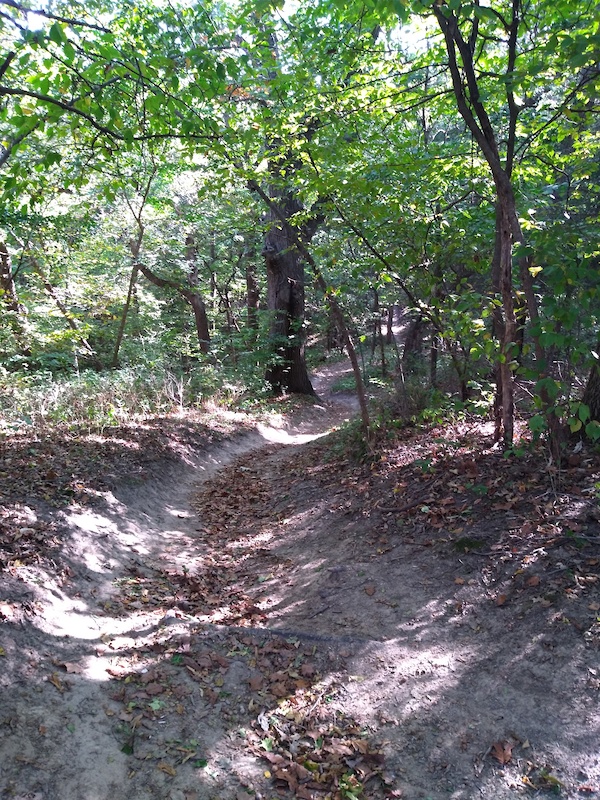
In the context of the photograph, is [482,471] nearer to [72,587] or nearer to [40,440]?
[72,587]

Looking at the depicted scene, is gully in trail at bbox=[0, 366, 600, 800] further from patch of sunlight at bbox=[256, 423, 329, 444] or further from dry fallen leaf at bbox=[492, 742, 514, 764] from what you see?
patch of sunlight at bbox=[256, 423, 329, 444]

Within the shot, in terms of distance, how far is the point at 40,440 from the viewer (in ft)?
24.5

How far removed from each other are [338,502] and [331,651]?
9.27 feet

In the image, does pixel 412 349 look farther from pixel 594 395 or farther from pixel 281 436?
pixel 594 395

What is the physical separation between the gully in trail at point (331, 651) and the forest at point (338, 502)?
0.02 meters

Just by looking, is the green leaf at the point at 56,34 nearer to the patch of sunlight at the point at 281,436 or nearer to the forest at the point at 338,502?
the forest at the point at 338,502

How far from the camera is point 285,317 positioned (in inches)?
635

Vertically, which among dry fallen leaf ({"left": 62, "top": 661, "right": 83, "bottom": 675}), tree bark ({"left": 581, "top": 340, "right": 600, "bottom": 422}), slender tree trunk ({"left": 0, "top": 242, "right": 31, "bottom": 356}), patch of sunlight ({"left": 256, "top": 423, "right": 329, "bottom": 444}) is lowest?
patch of sunlight ({"left": 256, "top": 423, "right": 329, "bottom": 444})

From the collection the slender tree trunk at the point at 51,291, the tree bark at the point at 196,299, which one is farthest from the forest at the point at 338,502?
the tree bark at the point at 196,299

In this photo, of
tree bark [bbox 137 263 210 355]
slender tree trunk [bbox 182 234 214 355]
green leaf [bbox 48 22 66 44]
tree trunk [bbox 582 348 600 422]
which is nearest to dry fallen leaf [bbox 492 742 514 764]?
tree trunk [bbox 582 348 600 422]

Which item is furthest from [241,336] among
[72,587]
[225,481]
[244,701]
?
[244,701]

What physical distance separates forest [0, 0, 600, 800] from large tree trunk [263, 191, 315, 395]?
256 inches

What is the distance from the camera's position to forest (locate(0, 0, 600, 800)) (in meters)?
3.00

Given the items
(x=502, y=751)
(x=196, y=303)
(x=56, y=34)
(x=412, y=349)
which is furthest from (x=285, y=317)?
(x=502, y=751)
